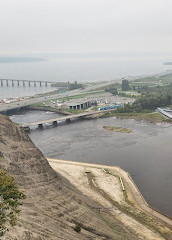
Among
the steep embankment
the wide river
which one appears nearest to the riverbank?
the wide river

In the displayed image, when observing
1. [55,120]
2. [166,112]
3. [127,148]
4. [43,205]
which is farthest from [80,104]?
[43,205]

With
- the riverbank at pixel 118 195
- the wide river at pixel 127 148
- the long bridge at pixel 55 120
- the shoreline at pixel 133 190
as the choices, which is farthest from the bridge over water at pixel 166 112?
the riverbank at pixel 118 195

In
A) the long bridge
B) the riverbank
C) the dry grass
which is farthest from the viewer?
the long bridge

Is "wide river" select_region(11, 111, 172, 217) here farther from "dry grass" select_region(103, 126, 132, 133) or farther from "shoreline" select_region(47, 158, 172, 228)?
"dry grass" select_region(103, 126, 132, 133)

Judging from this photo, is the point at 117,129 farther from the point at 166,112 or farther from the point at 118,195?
the point at 118,195

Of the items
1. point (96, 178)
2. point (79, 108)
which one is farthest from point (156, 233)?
point (79, 108)

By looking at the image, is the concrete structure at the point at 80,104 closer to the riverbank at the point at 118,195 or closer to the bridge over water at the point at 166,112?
the bridge over water at the point at 166,112
